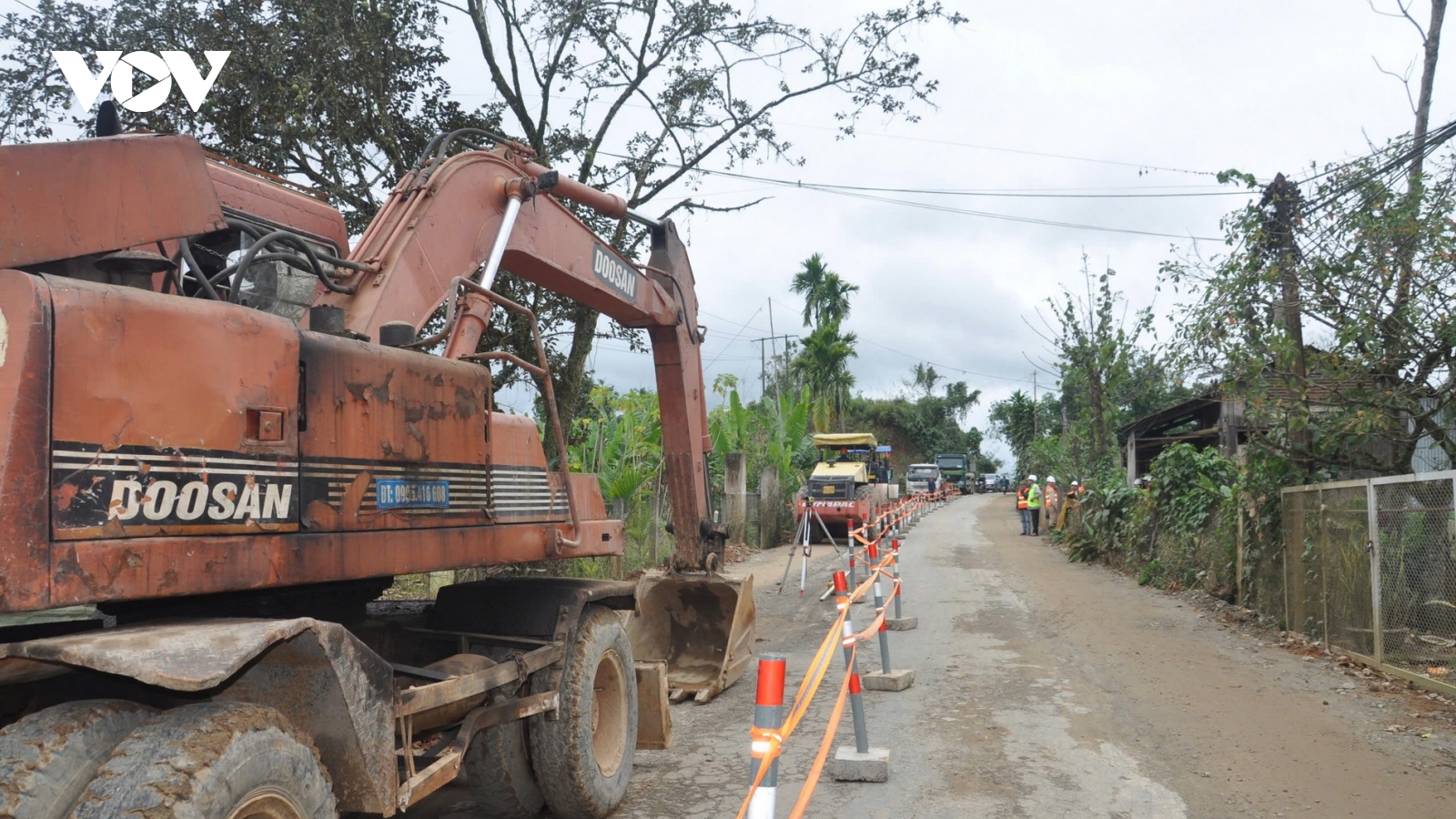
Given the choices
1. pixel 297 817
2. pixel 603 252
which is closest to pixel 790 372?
pixel 603 252

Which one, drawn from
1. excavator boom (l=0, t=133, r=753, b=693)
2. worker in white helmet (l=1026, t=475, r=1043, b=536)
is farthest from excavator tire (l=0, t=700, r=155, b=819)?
worker in white helmet (l=1026, t=475, r=1043, b=536)

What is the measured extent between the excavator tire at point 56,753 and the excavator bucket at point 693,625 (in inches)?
253

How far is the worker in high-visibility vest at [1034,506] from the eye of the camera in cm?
3127

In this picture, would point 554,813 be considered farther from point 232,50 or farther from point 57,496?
point 232,50

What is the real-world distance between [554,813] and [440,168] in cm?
365

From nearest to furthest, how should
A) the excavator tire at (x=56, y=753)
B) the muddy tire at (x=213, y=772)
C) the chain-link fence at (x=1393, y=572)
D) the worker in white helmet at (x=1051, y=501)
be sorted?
the excavator tire at (x=56, y=753), the muddy tire at (x=213, y=772), the chain-link fence at (x=1393, y=572), the worker in white helmet at (x=1051, y=501)

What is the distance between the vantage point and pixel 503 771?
5.70 meters

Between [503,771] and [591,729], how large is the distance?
0.53 meters

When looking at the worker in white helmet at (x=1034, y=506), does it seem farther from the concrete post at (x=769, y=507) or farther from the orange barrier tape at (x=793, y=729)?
the orange barrier tape at (x=793, y=729)

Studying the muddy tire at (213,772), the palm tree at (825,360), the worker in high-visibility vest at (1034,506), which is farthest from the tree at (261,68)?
the palm tree at (825,360)

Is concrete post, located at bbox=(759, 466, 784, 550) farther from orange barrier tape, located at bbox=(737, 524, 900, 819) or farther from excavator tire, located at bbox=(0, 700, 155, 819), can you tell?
excavator tire, located at bbox=(0, 700, 155, 819)

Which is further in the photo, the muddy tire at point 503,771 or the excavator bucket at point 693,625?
the excavator bucket at point 693,625

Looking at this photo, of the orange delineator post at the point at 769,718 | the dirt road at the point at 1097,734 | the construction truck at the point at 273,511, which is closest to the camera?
the construction truck at the point at 273,511

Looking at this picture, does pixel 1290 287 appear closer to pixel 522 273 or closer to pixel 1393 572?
pixel 1393 572
